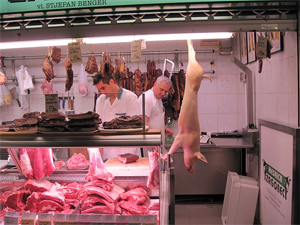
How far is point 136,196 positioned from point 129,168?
0.39 m

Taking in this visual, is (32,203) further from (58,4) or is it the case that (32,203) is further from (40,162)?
(58,4)

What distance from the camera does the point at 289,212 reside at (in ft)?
11.9

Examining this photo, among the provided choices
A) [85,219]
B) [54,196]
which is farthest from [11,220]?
[85,219]

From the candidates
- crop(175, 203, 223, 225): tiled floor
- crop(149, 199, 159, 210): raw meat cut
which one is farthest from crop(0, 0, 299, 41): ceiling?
crop(175, 203, 223, 225): tiled floor

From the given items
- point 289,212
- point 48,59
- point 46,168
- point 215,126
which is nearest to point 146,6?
point 48,59

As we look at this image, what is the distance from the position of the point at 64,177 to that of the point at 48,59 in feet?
5.05

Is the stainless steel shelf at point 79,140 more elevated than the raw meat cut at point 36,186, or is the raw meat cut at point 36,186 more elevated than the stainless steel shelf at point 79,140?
the stainless steel shelf at point 79,140

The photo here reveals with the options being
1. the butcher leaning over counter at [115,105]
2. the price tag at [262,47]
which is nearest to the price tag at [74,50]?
the butcher leaning over counter at [115,105]

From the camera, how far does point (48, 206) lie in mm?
2525

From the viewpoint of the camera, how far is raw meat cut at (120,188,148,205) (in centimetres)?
247

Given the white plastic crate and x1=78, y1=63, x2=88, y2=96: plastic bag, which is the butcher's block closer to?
the white plastic crate

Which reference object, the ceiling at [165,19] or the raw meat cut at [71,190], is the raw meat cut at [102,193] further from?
the ceiling at [165,19]

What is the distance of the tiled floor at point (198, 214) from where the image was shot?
5160 millimetres

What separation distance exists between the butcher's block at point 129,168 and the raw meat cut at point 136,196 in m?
0.21
